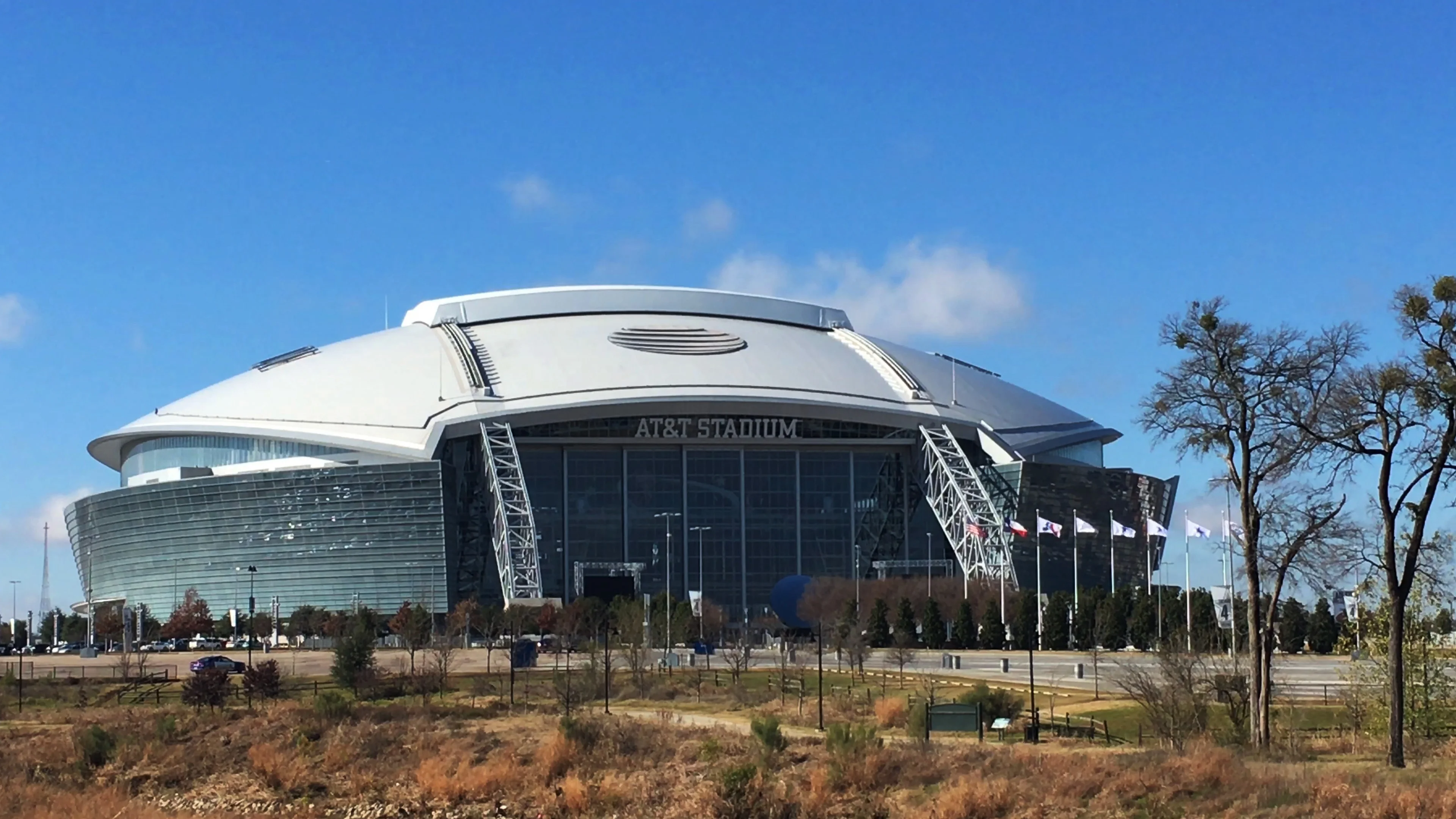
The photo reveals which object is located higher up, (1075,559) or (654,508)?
(654,508)

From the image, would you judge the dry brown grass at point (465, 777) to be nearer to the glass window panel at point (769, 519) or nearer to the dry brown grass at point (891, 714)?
the dry brown grass at point (891, 714)

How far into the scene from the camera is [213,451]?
126125 mm

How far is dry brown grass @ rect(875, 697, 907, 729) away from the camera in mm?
45344

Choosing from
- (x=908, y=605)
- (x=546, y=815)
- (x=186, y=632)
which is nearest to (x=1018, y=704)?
(x=546, y=815)

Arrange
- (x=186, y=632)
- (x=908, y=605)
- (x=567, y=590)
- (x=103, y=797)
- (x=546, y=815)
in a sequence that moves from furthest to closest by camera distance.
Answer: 1. (x=567, y=590)
2. (x=186, y=632)
3. (x=908, y=605)
4. (x=103, y=797)
5. (x=546, y=815)

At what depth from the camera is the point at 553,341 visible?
432 ft

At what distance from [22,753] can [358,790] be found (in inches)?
407

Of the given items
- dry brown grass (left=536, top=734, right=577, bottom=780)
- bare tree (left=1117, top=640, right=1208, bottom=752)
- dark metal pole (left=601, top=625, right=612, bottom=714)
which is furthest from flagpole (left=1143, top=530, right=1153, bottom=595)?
dry brown grass (left=536, top=734, right=577, bottom=780)

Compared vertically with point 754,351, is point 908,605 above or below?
below

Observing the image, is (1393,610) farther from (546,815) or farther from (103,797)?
(103,797)

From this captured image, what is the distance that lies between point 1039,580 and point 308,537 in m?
49.2

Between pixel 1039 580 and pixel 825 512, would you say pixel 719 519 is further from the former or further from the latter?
pixel 1039 580

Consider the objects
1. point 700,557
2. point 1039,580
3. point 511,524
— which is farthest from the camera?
point 700,557

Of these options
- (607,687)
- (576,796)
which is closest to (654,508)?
(607,687)
